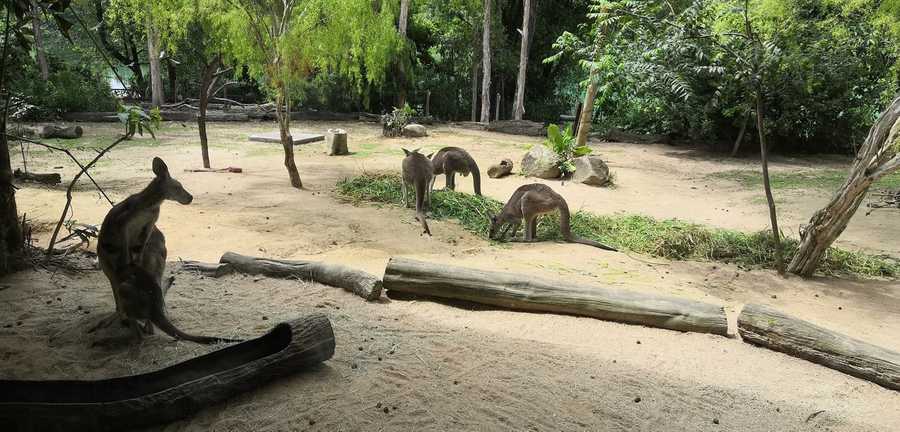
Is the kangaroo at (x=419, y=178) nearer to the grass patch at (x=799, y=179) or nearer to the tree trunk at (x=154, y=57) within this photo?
the grass patch at (x=799, y=179)

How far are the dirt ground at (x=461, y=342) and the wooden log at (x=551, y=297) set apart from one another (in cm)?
11

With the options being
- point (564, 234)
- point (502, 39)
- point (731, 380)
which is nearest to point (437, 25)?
point (502, 39)

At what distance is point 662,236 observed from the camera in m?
7.48

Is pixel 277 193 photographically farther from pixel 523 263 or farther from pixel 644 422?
pixel 644 422

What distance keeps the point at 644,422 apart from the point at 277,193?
26.5 ft

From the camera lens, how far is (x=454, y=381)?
3586 millimetres

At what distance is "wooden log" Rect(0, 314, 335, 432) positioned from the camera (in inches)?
103

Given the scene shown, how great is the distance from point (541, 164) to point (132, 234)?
9.89 m

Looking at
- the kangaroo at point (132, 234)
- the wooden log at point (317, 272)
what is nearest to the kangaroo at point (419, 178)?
the wooden log at point (317, 272)

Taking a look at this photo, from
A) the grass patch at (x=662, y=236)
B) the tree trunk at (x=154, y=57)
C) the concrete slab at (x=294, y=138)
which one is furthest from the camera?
the tree trunk at (x=154, y=57)

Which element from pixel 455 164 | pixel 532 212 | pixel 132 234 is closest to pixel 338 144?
pixel 455 164

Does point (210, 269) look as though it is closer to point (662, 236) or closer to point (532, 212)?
point (532, 212)

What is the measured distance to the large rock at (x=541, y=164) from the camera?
12570mm

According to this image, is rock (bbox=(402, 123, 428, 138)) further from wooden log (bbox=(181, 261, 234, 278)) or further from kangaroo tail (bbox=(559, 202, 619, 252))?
wooden log (bbox=(181, 261, 234, 278))
